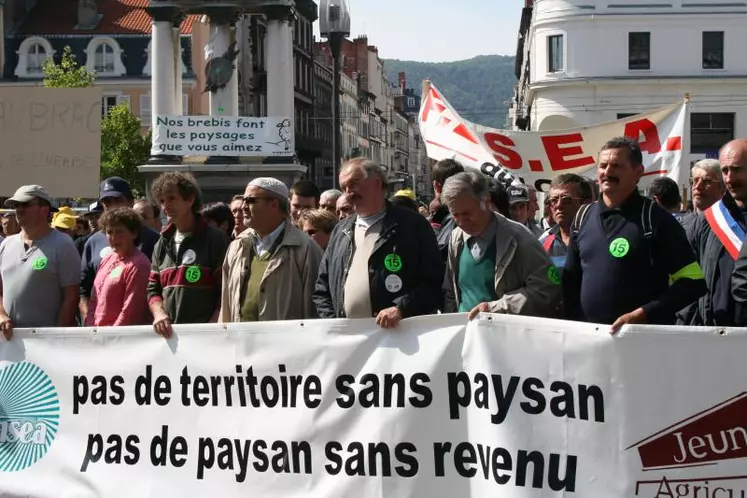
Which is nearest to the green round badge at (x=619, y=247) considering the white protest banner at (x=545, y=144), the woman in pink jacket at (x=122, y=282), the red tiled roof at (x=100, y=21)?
the woman in pink jacket at (x=122, y=282)

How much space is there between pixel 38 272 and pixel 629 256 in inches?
161

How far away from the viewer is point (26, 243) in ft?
25.3

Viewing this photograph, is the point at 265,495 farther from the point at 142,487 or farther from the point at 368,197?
the point at 368,197

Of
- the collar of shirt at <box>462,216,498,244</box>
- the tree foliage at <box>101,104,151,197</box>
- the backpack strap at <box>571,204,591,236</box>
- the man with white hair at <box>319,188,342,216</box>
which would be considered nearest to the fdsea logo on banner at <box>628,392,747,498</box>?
the backpack strap at <box>571,204,591,236</box>

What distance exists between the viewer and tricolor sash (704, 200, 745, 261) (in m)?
5.61

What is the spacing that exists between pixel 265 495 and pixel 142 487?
2.57 ft

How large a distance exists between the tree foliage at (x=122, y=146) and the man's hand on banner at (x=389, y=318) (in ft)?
179

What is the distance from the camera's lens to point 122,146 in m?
59.4

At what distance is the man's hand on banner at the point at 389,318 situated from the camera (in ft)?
19.4

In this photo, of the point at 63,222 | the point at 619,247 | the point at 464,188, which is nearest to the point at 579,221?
the point at 619,247

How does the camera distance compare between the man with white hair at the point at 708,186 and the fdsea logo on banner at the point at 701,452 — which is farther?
the man with white hair at the point at 708,186

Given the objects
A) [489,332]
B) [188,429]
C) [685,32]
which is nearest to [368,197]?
[489,332]

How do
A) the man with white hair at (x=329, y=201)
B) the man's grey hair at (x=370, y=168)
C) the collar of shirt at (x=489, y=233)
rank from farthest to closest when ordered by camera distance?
the man with white hair at (x=329, y=201) → the man's grey hair at (x=370, y=168) → the collar of shirt at (x=489, y=233)

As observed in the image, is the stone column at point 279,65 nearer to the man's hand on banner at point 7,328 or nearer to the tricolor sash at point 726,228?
the man's hand on banner at point 7,328
